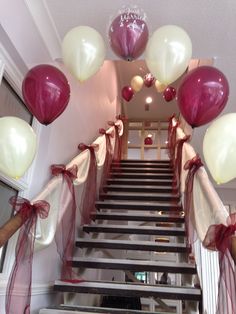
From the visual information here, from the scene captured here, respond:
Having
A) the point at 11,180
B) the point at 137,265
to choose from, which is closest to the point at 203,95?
the point at 11,180

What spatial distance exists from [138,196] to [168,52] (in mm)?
2416

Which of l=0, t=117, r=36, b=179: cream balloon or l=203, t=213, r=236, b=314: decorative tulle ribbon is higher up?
l=0, t=117, r=36, b=179: cream balloon

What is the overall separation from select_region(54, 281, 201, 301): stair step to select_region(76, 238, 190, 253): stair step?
0.50m

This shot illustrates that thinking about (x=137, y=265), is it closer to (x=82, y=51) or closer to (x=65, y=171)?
(x=65, y=171)

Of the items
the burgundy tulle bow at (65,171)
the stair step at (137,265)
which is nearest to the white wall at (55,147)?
the burgundy tulle bow at (65,171)

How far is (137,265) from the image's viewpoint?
2309mm

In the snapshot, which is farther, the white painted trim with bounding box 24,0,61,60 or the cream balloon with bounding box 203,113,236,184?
the white painted trim with bounding box 24,0,61,60

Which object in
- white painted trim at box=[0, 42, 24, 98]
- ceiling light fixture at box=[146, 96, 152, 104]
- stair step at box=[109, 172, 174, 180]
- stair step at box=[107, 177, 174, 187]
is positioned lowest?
white painted trim at box=[0, 42, 24, 98]

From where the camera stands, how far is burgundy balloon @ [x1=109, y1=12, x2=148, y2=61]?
1510mm

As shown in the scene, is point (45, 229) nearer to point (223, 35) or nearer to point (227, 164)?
point (227, 164)

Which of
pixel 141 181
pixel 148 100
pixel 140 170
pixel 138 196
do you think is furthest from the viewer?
pixel 148 100

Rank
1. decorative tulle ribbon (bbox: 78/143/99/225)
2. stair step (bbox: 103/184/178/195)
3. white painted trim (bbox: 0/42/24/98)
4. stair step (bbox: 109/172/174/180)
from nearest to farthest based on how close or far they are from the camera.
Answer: white painted trim (bbox: 0/42/24/98)
decorative tulle ribbon (bbox: 78/143/99/225)
stair step (bbox: 103/184/178/195)
stair step (bbox: 109/172/174/180)

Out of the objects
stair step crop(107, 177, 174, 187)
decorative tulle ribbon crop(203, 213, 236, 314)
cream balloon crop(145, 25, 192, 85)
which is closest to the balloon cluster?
stair step crop(107, 177, 174, 187)

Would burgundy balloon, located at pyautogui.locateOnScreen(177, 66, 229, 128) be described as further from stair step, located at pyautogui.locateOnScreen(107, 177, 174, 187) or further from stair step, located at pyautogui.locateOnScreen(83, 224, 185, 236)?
stair step, located at pyautogui.locateOnScreen(107, 177, 174, 187)
